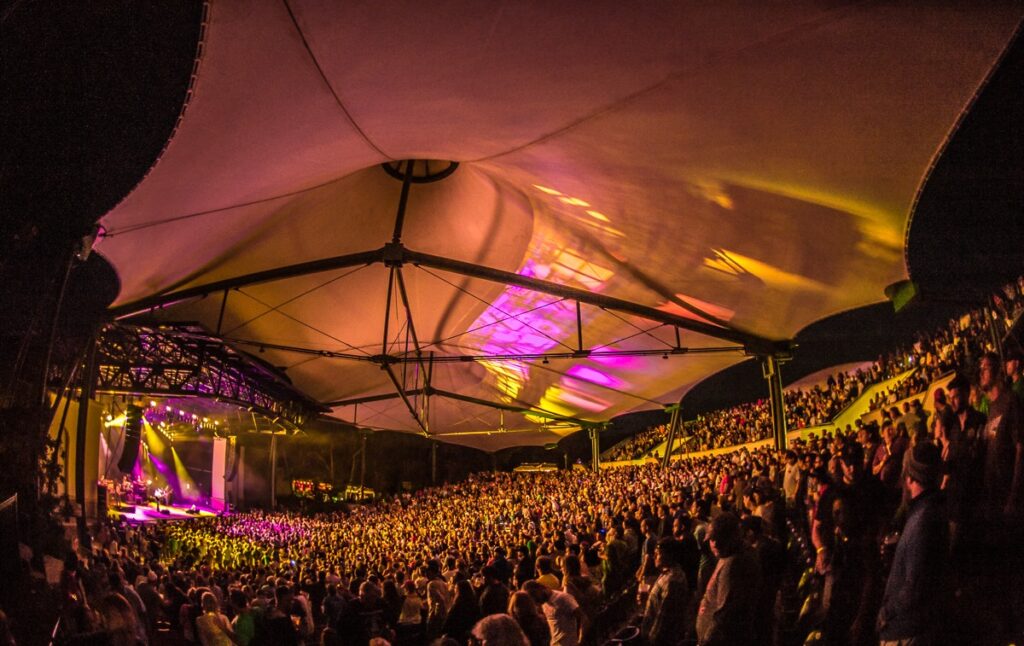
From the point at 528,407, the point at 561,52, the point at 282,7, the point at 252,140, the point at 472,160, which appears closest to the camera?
the point at 282,7

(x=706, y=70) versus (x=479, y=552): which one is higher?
(x=706, y=70)

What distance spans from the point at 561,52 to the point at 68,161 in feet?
13.7

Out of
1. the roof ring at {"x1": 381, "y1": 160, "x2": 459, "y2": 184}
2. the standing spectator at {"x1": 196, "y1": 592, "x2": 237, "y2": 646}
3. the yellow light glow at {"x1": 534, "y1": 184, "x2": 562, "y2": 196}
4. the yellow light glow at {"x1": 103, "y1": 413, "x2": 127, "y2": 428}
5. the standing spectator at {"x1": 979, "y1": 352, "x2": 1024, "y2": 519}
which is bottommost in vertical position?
the standing spectator at {"x1": 196, "y1": 592, "x2": 237, "y2": 646}

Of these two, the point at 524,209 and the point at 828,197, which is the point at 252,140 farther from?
the point at 828,197

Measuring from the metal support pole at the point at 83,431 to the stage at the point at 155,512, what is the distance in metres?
10.8

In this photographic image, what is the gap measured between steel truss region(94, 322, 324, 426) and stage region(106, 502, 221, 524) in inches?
229

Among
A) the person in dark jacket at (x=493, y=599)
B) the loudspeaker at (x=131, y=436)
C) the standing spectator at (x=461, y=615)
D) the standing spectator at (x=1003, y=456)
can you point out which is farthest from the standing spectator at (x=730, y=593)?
the loudspeaker at (x=131, y=436)

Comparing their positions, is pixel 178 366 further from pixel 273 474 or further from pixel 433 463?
pixel 433 463

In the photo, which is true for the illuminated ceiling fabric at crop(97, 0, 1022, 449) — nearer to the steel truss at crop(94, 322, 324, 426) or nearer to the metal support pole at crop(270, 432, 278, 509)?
the steel truss at crop(94, 322, 324, 426)

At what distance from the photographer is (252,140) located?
743cm

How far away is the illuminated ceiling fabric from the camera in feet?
18.5

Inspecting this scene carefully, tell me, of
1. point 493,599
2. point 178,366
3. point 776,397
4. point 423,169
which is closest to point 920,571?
point 493,599

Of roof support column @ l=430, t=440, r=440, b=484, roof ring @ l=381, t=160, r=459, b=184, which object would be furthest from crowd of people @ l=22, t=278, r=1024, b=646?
roof support column @ l=430, t=440, r=440, b=484

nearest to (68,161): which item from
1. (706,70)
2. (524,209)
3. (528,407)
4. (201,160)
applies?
(201,160)
